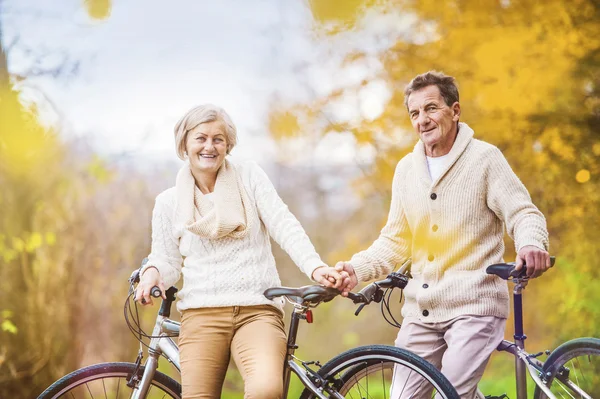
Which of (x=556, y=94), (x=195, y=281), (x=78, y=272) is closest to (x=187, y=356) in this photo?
(x=195, y=281)

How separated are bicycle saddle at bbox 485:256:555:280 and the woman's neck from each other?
0.86 meters

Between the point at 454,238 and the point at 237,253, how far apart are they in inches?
25.2

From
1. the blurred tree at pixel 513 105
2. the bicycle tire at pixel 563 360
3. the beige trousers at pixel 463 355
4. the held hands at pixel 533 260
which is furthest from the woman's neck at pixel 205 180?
the blurred tree at pixel 513 105

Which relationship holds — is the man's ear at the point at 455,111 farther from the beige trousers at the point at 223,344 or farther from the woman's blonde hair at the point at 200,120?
the beige trousers at the point at 223,344

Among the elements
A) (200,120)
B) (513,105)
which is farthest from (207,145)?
(513,105)

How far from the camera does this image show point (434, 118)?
2180mm

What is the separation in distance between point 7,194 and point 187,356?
216cm

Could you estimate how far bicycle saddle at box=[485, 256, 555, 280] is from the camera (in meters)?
1.98

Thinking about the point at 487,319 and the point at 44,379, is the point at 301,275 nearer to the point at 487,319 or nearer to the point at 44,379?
the point at 44,379

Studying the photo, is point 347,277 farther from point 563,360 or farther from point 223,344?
point 563,360

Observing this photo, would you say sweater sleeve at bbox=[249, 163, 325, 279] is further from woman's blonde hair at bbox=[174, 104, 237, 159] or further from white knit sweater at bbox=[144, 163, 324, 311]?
woman's blonde hair at bbox=[174, 104, 237, 159]

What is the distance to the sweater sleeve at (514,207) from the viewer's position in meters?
2.00

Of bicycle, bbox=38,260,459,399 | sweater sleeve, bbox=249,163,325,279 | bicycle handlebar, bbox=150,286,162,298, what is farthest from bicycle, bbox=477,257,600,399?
bicycle handlebar, bbox=150,286,162,298

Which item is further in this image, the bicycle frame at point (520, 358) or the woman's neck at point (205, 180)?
the woman's neck at point (205, 180)
